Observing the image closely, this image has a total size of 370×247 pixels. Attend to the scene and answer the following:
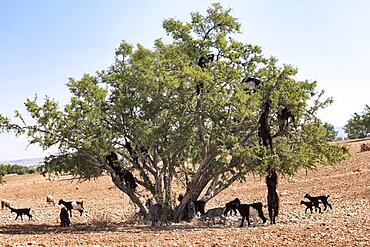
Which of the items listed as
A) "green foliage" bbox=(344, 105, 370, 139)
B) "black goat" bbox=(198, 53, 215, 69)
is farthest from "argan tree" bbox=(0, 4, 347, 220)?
"green foliage" bbox=(344, 105, 370, 139)

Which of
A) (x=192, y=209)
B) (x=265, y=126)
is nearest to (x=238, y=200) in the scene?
(x=192, y=209)

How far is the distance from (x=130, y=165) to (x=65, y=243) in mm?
7857

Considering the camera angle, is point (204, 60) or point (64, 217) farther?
point (64, 217)

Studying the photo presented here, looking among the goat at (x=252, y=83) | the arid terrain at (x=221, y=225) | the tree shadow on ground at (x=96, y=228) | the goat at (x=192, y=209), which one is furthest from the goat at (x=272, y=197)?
the goat at (x=252, y=83)

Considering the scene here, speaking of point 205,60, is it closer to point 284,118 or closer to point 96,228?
point 284,118

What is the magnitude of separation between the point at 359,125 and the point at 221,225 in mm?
80581

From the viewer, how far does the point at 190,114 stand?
2117 centimetres

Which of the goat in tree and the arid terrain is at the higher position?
the goat in tree

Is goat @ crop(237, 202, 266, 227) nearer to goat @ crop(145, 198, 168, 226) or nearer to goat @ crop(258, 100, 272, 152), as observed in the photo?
goat @ crop(258, 100, 272, 152)

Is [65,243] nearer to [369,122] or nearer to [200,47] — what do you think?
[200,47]

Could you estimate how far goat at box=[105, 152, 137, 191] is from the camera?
73.5 ft

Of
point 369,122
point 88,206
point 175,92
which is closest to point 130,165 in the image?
point 175,92

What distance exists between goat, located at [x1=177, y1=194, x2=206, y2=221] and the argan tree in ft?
1.17

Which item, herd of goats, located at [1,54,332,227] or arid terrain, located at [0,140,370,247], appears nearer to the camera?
arid terrain, located at [0,140,370,247]
